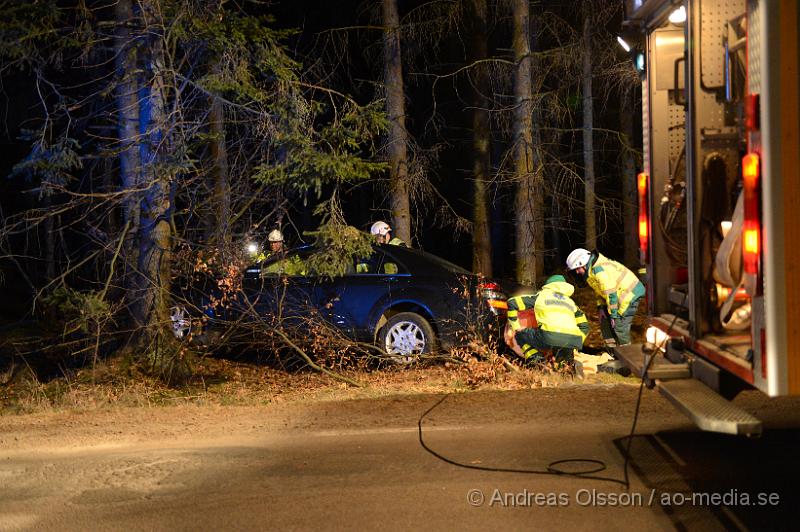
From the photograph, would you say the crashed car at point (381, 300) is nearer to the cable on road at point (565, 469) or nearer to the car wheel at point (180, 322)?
the car wheel at point (180, 322)

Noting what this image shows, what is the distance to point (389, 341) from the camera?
1080 cm

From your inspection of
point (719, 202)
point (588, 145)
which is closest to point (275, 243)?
point (719, 202)

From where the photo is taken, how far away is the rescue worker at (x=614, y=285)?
992cm

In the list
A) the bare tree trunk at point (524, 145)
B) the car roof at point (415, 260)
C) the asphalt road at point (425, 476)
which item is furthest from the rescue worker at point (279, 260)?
the bare tree trunk at point (524, 145)

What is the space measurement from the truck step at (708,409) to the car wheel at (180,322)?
6.58 m

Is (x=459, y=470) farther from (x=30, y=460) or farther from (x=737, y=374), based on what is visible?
(x=30, y=460)

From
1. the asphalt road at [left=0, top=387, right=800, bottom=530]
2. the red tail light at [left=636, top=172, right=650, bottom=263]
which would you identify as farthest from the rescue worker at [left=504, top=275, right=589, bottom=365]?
the red tail light at [left=636, top=172, right=650, bottom=263]

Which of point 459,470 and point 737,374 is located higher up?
point 737,374

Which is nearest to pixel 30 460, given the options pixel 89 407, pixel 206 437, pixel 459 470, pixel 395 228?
pixel 206 437

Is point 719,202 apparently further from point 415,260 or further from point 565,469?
point 415,260

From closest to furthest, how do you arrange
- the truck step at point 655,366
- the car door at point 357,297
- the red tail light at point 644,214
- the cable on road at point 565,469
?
the truck step at point 655,366, the cable on road at point 565,469, the red tail light at point 644,214, the car door at point 357,297

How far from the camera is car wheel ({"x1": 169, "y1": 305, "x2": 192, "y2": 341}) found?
10586mm

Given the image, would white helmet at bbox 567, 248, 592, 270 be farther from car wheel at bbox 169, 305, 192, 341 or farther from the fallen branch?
car wheel at bbox 169, 305, 192, 341

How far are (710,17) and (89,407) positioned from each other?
669 centimetres
